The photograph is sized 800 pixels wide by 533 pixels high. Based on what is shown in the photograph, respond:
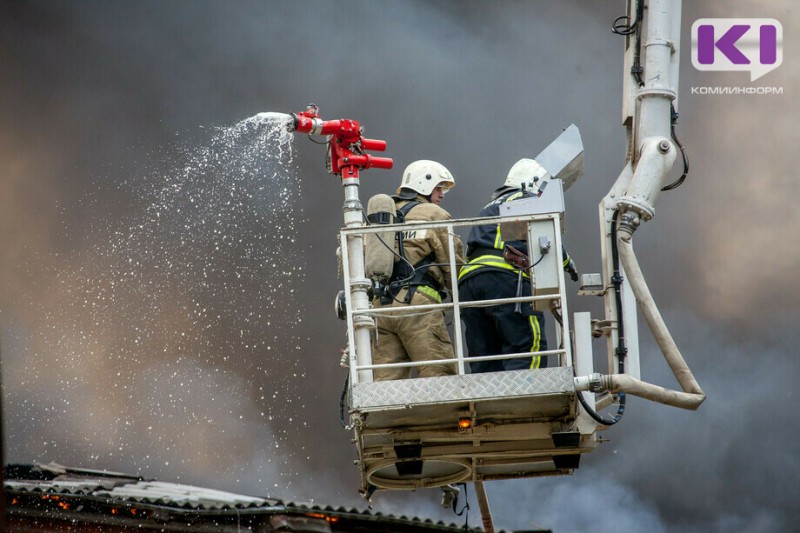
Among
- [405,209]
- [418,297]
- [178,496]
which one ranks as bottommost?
[178,496]

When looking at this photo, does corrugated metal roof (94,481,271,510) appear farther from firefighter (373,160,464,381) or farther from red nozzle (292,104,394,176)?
red nozzle (292,104,394,176)

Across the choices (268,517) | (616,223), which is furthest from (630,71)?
(268,517)

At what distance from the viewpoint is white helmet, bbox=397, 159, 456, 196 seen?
9203mm

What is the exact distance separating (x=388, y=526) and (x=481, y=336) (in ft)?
17.7

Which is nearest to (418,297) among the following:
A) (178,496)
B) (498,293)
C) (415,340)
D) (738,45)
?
(415,340)

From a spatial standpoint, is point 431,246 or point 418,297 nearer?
point 418,297

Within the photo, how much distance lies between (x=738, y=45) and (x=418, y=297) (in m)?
10.5

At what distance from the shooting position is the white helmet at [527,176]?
903 centimetres

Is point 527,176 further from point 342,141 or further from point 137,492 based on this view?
point 137,492

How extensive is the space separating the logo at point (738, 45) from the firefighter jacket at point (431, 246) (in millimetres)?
9152

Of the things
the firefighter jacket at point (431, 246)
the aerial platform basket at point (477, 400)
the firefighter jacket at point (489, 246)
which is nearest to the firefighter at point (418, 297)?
the firefighter jacket at point (431, 246)

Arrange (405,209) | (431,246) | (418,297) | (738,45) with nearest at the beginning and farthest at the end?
(418,297) < (431,246) < (405,209) < (738,45)

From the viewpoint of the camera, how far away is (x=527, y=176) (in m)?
9.09

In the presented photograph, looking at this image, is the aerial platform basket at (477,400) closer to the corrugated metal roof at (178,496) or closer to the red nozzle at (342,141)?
the red nozzle at (342,141)
